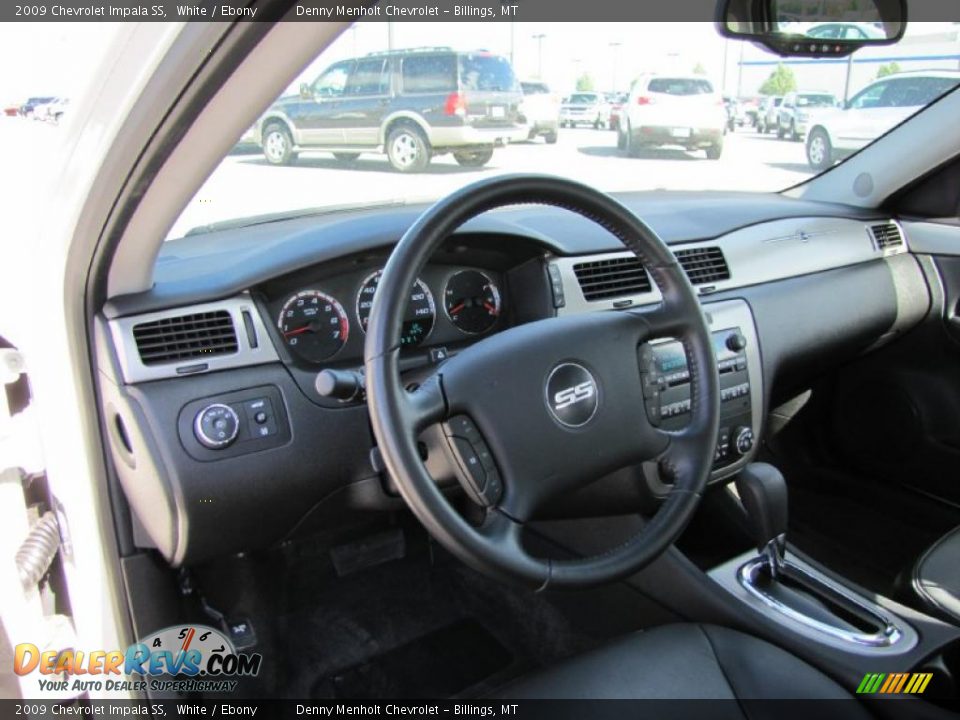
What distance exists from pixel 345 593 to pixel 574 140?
7.35ft

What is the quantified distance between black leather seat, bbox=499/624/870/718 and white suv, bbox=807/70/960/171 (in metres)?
2.12

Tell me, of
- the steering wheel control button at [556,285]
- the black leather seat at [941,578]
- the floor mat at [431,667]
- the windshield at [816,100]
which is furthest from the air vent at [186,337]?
the windshield at [816,100]

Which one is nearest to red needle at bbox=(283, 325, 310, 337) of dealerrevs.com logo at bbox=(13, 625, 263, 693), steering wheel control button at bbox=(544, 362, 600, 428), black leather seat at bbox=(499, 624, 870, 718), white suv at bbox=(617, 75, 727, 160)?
steering wheel control button at bbox=(544, 362, 600, 428)

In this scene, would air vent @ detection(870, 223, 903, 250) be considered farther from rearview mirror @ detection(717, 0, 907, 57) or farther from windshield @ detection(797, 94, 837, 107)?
windshield @ detection(797, 94, 837, 107)

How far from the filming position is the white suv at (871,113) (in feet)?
9.52

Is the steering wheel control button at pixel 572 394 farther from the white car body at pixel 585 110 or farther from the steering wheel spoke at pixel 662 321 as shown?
the white car body at pixel 585 110

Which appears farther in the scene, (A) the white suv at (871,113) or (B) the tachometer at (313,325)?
(A) the white suv at (871,113)

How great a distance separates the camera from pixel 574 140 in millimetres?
3686

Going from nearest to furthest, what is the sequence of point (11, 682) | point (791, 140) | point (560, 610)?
point (11, 682)
point (560, 610)
point (791, 140)

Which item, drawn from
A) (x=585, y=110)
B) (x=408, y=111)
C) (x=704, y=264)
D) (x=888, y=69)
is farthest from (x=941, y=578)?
(x=585, y=110)

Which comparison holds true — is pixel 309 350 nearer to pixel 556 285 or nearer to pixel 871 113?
pixel 556 285

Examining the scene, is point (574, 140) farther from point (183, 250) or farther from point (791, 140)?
point (183, 250)

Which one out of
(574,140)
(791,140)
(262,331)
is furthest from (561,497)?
(791,140)

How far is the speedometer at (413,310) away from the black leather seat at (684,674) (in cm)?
85
